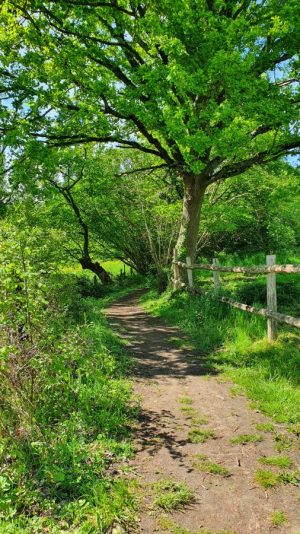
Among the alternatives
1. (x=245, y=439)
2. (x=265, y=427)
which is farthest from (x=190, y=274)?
(x=245, y=439)

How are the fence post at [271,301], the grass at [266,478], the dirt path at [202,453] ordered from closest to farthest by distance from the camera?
the dirt path at [202,453], the grass at [266,478], the fence post at [271,301]

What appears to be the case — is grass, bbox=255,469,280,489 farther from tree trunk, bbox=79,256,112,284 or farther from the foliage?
tree trunk, bbox=79,256,112,284

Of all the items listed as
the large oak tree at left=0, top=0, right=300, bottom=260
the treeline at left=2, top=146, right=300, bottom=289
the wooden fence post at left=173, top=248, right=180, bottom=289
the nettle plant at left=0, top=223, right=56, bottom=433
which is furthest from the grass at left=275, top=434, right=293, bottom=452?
the wooden fence post at left=173, top=248, right=180, bottom=289

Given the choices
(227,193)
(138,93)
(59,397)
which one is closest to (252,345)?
(59,397)

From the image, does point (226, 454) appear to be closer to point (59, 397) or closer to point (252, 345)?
point (59, 397)

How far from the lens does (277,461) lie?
412 cm

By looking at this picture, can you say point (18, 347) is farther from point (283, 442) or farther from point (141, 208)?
point (141, 208)

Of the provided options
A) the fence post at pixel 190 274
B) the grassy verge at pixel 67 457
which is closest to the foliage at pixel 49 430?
the grassy verge at pixel 67 457

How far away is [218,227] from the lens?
17.3 metres

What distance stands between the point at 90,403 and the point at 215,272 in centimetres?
675

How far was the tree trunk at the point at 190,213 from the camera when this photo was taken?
43.7ft

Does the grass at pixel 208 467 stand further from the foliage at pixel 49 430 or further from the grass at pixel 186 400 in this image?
the grass at pixel 186 400

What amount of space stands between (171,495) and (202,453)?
0.85 m

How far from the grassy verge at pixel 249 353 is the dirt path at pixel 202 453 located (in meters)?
0.28
